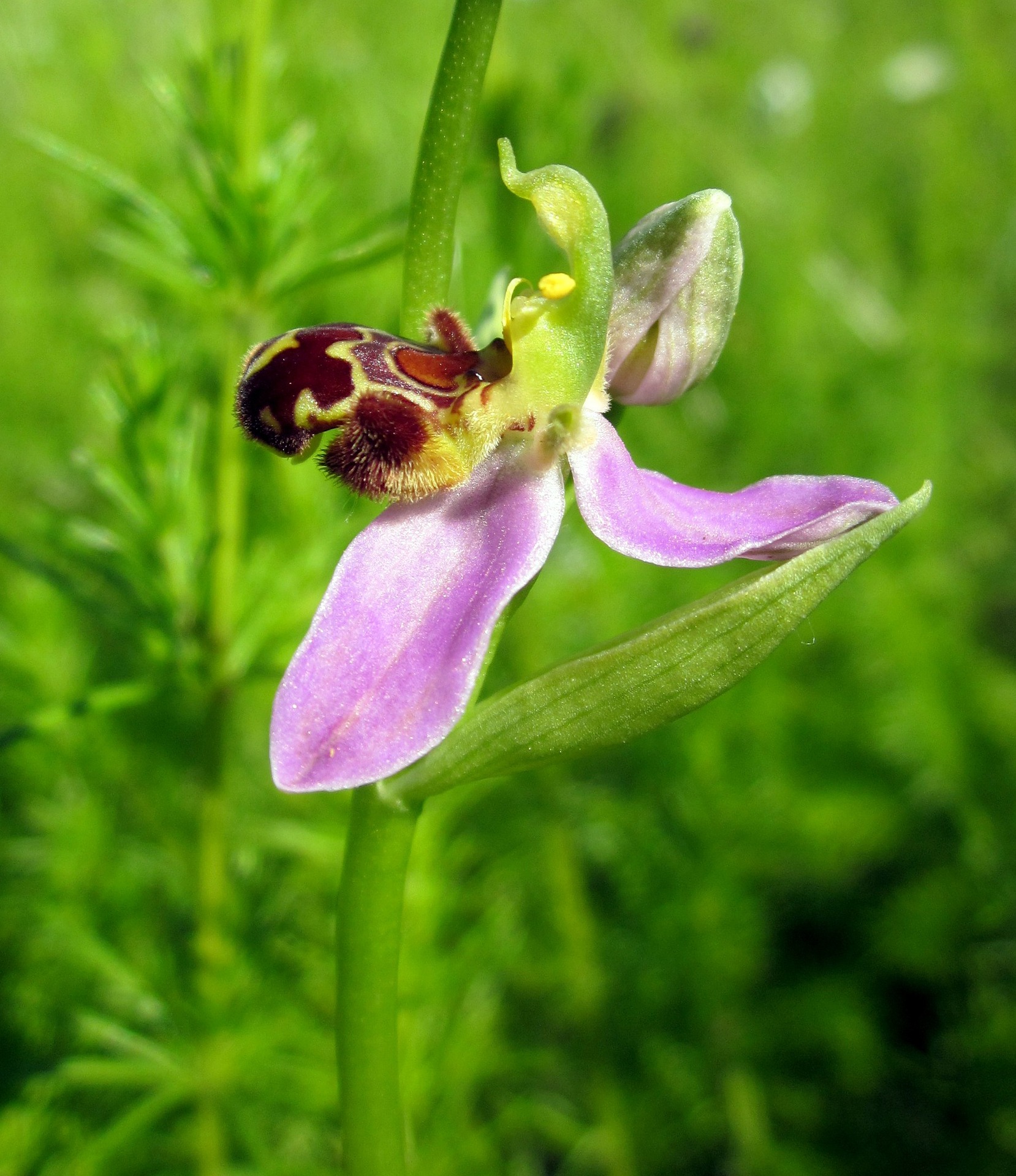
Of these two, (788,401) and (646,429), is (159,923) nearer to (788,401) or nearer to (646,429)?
(646,429)

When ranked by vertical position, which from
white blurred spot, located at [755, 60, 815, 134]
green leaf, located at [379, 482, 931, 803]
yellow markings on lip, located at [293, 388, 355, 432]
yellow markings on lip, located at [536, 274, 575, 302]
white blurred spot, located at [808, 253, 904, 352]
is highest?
white blurred spot, located at [755, 60, 815, 134]

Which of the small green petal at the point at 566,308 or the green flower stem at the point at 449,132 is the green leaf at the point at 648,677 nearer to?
the small green petal at the point at 566,308

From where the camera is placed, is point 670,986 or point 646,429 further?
point 646,429

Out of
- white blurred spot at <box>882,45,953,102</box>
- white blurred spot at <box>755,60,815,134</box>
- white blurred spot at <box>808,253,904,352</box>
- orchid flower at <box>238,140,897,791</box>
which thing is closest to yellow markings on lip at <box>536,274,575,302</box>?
orchid flower at <box>238,140,897,791</box>

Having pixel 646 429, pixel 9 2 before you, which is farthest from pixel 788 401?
pixel 9 2

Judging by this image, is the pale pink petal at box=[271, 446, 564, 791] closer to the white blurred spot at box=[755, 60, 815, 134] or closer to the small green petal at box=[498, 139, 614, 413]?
the small green petal at box=[498, 139, 614, 413]

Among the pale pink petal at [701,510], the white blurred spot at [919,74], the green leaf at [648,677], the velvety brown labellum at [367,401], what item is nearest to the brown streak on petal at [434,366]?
the velvety brown labellum at [367,401]
